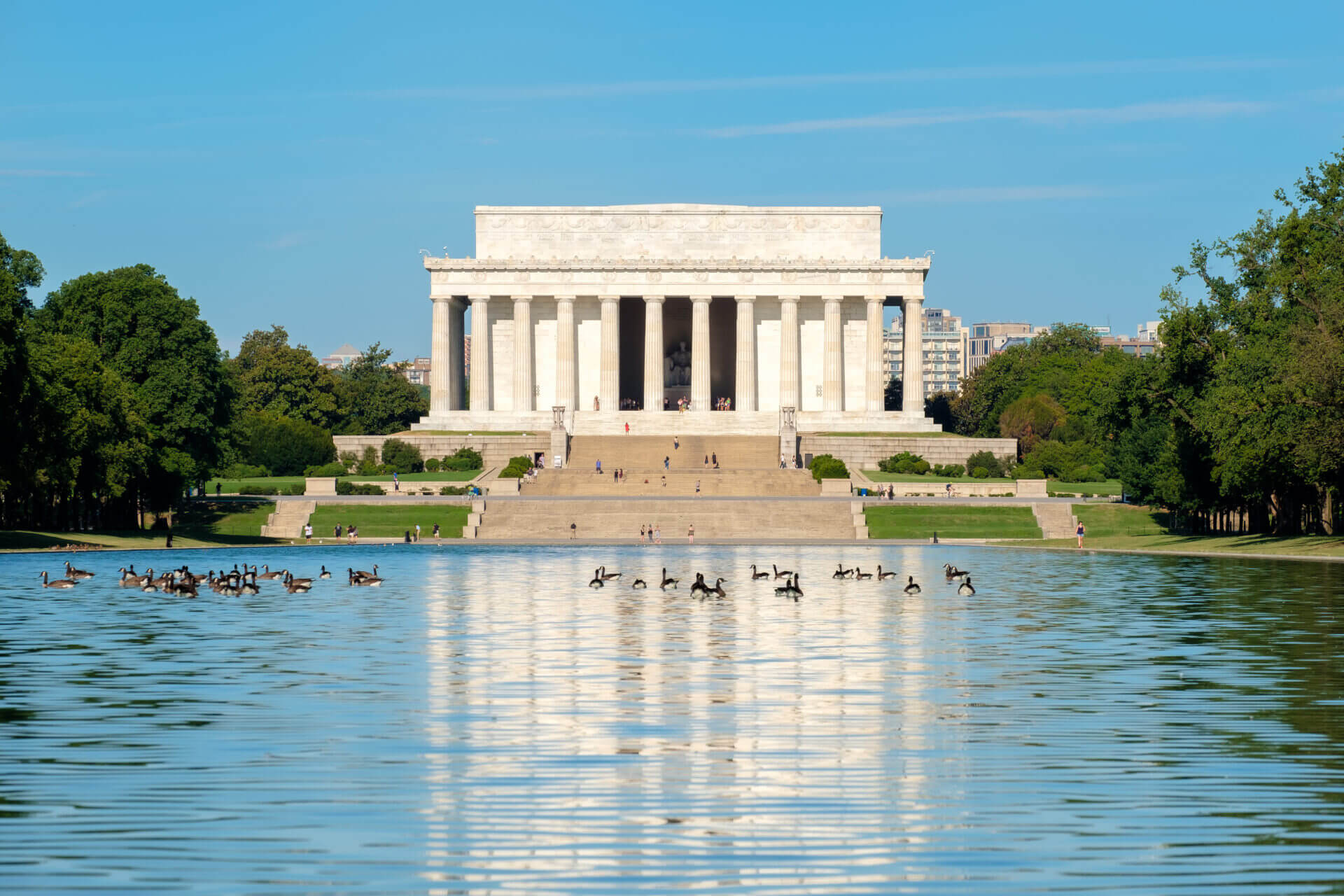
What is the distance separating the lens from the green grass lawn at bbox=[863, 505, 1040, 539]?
270 feet

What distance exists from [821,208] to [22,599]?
96.4 meters

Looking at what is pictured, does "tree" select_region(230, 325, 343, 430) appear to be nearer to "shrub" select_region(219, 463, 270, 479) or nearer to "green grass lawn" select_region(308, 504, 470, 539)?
"shrub" select_region(219, 463, 270, 479)

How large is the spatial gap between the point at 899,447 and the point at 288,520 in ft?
151

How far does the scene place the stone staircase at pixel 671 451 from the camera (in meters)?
109

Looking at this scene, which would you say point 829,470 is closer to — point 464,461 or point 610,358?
point 464,461

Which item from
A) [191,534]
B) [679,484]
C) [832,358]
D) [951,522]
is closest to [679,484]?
[679,484]

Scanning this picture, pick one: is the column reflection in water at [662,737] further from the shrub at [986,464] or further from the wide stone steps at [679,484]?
the shrub at [986,464]

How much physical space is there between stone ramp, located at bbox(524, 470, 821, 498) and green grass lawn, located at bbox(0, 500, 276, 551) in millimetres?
16619

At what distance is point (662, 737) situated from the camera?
20109 millimetres

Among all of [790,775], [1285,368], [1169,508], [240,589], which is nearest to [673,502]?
[1169,508]

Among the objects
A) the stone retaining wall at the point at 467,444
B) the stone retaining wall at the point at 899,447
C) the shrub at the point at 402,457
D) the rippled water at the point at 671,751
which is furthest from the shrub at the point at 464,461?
the rippled water at the point at 671,751

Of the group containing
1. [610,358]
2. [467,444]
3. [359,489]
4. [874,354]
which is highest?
[874,354]

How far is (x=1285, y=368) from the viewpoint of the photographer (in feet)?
205

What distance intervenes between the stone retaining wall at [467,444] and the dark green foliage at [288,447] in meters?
3.02
